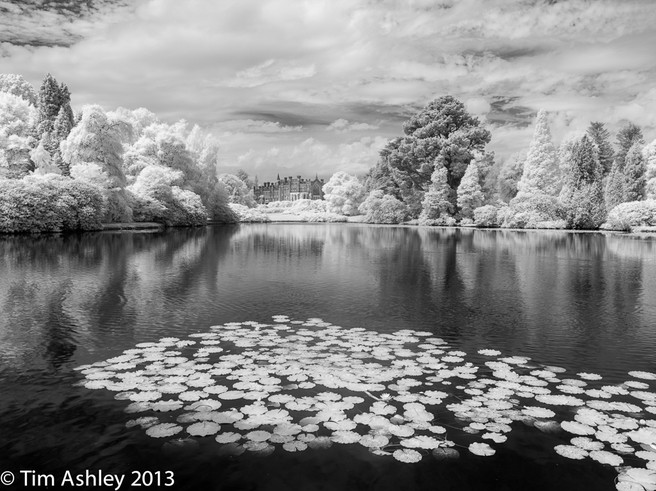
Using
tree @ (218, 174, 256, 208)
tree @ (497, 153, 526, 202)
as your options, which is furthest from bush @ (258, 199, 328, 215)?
tree @ (497, 153, 526, 202)

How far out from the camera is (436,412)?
26.1ft

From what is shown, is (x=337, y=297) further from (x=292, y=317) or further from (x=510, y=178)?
(x=510, y=178)

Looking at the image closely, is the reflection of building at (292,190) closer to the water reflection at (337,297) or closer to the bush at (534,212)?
the bush at (534,212)

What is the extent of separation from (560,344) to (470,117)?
2792 inches

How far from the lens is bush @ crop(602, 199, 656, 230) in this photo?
200ft

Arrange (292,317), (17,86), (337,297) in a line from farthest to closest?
(17,86) < (337,297) < (292,317)

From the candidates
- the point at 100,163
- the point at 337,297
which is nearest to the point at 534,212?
the point at 100,163

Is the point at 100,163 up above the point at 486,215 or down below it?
above

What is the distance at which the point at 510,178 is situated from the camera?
9362cm

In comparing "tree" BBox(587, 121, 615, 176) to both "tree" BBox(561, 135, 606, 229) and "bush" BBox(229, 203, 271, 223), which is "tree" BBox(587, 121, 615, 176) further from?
"bush" BBox(229, 203, 271, 223)

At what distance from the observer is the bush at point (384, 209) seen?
81.8 metres

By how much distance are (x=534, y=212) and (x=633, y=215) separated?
37.4 ft

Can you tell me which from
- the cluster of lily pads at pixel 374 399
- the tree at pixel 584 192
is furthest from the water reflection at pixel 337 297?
the tree at pixel 584 192

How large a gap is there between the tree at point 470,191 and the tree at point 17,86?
244ft
